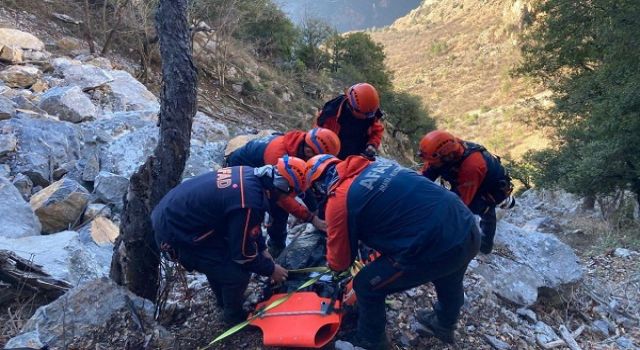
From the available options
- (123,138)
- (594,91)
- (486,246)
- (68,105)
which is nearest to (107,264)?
(123,138)

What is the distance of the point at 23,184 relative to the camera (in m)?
5.79

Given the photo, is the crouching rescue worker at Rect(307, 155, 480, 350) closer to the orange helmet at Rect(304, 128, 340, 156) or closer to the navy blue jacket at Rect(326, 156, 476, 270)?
the navy blue jacket at Rect(326, 156, 476, 270)

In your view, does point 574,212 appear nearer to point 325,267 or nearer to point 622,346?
point 622,346

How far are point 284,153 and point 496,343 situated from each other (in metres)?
2.17

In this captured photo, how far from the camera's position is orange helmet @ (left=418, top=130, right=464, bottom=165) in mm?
4582

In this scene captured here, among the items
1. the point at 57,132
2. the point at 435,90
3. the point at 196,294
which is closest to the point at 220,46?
the point at 57,132

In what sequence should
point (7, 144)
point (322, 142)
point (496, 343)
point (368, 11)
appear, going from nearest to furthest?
point (496, 343) < point (322, 142) < point (7, 144) < point (368, 11)

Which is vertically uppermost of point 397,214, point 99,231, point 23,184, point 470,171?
point 397,214

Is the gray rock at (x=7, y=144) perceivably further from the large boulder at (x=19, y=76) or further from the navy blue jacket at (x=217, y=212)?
the navy blue jacket at (x=217, y=212)

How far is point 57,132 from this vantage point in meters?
6.70

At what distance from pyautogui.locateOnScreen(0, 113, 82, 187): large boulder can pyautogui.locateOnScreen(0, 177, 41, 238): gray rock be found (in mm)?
1047

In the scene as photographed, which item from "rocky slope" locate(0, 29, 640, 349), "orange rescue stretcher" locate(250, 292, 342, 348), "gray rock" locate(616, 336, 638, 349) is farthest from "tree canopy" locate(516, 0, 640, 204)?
"orange rescue stretcher" locate(250, 292, 342, 348)

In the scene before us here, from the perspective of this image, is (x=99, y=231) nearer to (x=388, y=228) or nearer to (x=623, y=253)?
(x=388, y=228)

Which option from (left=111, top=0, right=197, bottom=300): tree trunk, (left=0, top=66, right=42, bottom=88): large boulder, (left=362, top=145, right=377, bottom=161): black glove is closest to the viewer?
(left=111, top=0, right=197, bottom=300): tree trunk
